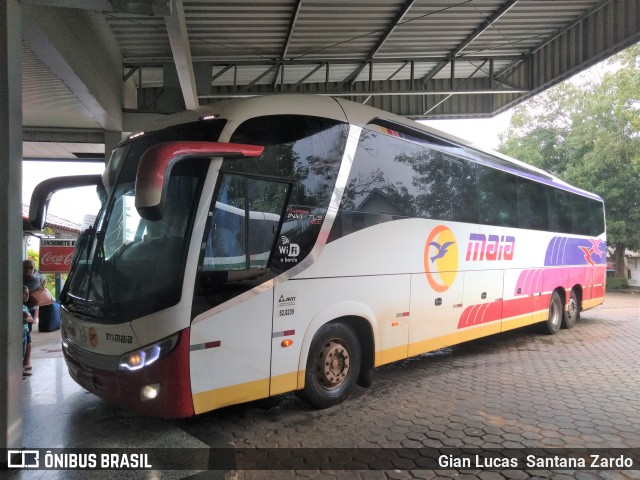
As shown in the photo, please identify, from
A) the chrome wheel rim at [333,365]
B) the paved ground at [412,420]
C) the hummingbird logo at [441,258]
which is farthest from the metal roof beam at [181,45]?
the paved ground at [412,420]

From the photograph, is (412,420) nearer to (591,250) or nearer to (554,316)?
(554,316)

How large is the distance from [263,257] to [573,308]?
9.84 m

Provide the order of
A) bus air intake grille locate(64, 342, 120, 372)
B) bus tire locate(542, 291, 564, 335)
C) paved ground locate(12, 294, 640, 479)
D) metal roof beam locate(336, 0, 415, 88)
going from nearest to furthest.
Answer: bus air intake grille locate(64, 342, 120, 372) < paved ground locate(12, 294, 640, 479) < metal roof beam locate(336, 0, 415, 88) < bus tire locate(542, 291, 564, 335)

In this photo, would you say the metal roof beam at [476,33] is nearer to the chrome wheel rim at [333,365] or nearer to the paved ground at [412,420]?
the paved ground at [412,420]

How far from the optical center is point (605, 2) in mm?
8742

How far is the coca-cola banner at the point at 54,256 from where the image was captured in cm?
1121

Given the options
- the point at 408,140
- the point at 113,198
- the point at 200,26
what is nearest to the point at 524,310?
the point at 408,140

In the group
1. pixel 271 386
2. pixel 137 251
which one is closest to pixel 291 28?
pixel 137 251

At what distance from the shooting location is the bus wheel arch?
1092cm

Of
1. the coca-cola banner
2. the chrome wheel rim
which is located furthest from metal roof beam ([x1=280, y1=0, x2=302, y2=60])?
the coca-cola banner

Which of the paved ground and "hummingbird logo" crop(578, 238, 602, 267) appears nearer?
the paved ground

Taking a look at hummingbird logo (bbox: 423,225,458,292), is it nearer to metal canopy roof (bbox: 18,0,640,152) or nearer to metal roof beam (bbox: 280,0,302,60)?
metal canopy roof (bbox: 18,0,640,152)

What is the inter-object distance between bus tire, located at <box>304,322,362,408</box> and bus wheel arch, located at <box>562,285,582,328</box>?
7.66 metres

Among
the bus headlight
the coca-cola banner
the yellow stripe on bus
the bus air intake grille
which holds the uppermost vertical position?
the coca-cola banner
